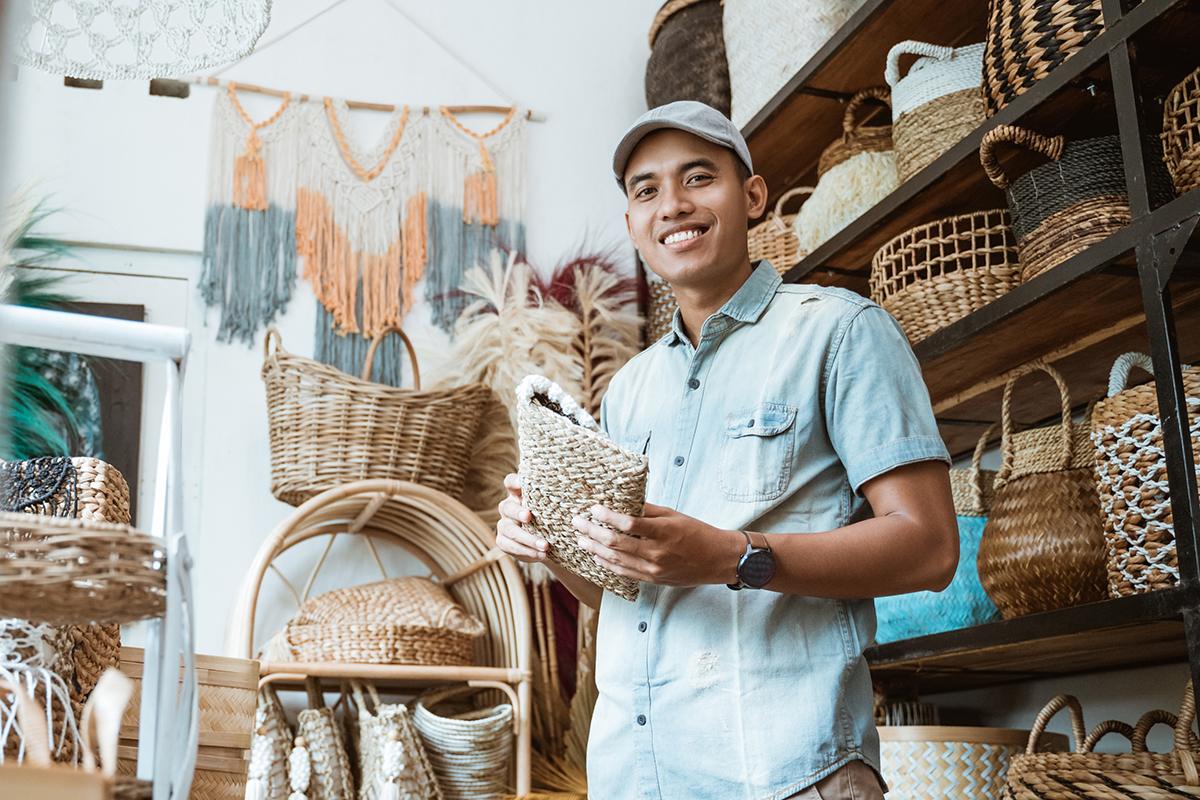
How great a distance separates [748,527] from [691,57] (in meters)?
2.20

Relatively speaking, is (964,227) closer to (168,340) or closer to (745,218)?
(745,218)

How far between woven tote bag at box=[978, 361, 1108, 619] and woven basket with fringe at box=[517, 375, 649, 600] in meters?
0.87

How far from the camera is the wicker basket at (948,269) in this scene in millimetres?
1919

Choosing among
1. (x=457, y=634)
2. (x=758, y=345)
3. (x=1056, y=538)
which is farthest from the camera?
(x=457, y=634)

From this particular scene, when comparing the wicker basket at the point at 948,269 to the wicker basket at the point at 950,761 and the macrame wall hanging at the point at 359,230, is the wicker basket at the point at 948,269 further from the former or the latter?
the macrame wall hanging at the point at 359,230

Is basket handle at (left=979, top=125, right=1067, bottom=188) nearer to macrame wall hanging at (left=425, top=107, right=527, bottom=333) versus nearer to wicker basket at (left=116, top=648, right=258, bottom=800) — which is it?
wicker basket at (left=116, top=648, right=258, bottom=800)

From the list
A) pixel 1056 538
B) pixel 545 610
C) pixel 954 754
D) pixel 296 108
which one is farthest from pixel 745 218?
pixel 296 108

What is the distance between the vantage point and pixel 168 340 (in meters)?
0.71

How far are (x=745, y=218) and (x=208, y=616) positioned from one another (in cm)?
192

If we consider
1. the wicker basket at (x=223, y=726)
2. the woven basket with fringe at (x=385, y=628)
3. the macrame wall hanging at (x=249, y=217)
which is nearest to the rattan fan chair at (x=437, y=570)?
the woven basket with fringe at (x=385, y=628)

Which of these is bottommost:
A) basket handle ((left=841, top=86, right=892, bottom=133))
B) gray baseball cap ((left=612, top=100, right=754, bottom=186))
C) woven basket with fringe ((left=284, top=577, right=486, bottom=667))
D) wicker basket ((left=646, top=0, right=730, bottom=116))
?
woven basket with fringe ((left=284, top=577, right=486, bottom=667))

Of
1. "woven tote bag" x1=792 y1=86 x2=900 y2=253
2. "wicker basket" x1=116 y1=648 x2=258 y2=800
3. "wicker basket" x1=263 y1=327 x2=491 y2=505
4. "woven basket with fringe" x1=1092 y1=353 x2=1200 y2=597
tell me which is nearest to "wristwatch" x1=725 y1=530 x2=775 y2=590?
"woven basket with fringe" x1=1092 y1=353 x2=1200 y2=597

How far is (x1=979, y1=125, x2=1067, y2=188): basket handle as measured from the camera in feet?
5.67

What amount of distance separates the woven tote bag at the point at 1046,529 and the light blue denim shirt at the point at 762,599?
688mm
